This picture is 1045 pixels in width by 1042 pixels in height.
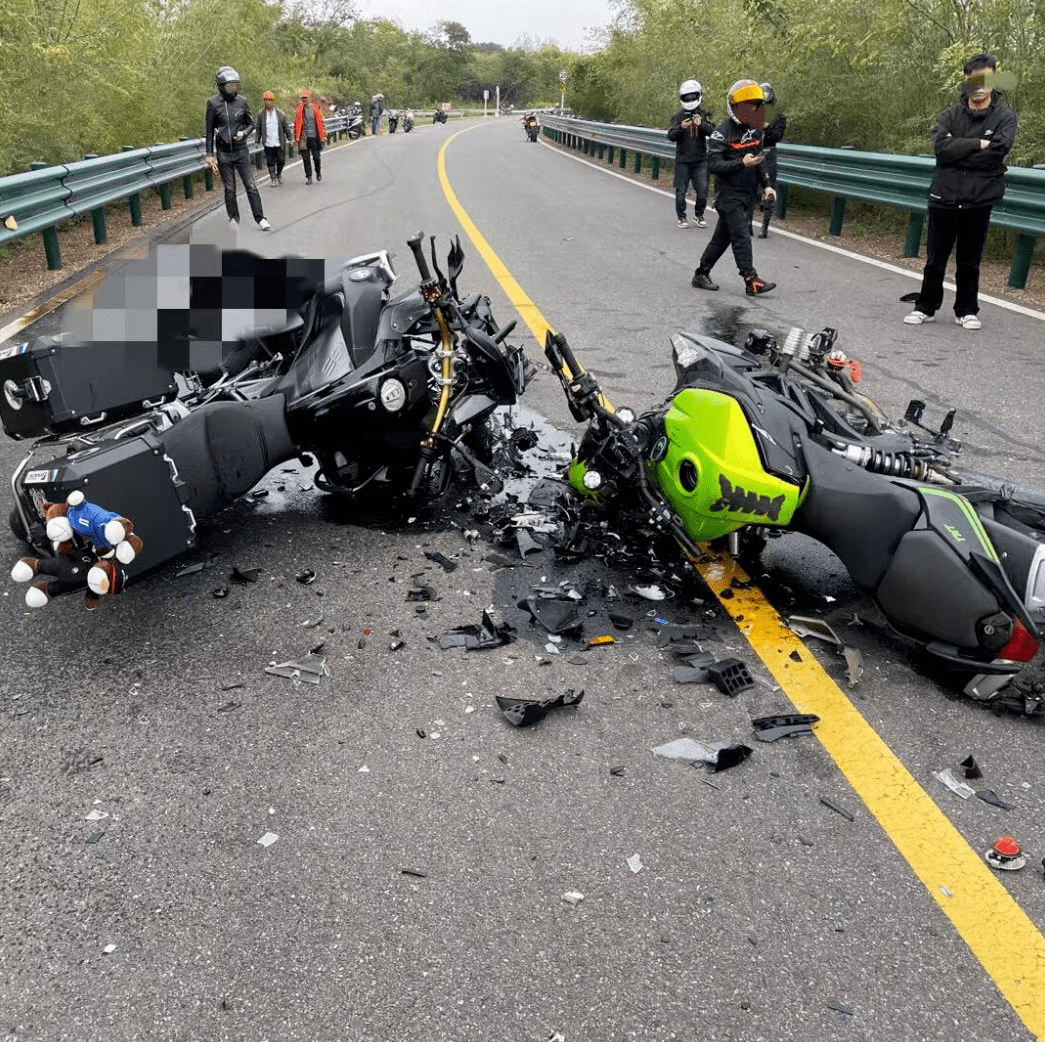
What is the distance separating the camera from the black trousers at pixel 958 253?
8297mm

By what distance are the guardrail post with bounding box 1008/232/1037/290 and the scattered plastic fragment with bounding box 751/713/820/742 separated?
8610mm

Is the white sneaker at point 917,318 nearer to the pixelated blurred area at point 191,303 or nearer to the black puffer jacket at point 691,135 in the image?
the pixelated blurred area at point 191,303

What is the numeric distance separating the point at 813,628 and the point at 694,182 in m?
12.6

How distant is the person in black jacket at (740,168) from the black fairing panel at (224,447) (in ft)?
22.5

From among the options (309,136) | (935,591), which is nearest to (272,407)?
(935,591)

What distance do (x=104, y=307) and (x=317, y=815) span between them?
218 cm

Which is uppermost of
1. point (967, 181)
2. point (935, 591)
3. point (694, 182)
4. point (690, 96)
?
point (690, 96)

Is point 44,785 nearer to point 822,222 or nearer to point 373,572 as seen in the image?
point 373,572

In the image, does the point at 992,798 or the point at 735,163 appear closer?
the point at 992,798

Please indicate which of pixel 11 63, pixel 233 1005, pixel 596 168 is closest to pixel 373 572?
pixel 233 1005

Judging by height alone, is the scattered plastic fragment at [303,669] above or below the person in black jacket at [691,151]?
below

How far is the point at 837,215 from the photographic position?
1373cm

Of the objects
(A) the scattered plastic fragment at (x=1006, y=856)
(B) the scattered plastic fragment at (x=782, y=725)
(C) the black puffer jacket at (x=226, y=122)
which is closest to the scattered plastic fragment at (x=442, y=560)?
(B) the scattered plastic fragment at (x=782, y=725)

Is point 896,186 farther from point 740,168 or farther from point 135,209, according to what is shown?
point 135,209
